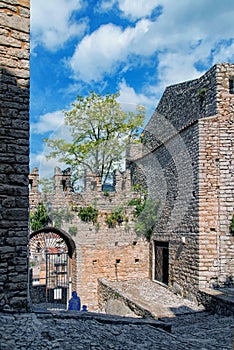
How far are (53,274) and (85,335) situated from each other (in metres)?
10.8

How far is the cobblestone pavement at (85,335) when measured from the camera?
3166mm

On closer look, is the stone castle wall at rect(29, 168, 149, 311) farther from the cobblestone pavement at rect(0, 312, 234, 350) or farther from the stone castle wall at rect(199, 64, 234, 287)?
the cobblestone pavement at rect(0, 312, 234, 350)

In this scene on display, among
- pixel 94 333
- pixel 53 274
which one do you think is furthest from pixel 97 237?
pixel 94 333

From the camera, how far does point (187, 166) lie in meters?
9.52

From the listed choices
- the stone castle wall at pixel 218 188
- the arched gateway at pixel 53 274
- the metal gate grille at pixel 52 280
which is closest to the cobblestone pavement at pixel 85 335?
the stone castle wall at pixel 218 188

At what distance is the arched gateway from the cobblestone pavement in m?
6.52

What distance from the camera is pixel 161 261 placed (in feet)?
37.1

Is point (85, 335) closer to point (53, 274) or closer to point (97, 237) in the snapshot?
point (97, 237)

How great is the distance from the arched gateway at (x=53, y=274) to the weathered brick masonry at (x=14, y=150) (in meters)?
6.68

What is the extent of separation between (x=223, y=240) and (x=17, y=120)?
244 inches

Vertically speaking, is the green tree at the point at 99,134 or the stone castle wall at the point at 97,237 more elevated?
the green tree at the point at 99,134

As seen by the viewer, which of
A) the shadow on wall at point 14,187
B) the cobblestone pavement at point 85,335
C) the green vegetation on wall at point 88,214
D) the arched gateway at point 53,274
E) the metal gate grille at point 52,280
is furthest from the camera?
the metal gate grille at point 52,280

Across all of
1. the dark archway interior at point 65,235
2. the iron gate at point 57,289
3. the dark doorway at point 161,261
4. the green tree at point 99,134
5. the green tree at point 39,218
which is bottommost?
the iron gate at point 57,289

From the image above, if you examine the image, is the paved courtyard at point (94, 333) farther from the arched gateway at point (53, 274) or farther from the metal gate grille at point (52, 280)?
the metal gate grille at point (52, 280)
